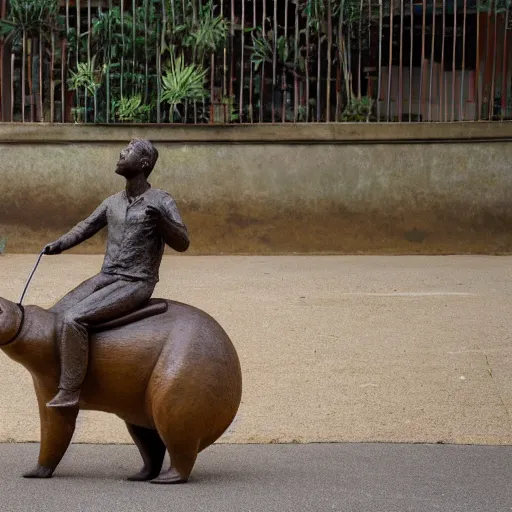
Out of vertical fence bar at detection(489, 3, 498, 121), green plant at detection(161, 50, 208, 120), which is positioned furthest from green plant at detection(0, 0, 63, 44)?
vertical fence bar at detection(489, 3, 498, 121)

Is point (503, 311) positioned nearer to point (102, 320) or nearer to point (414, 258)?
point (414, 258)

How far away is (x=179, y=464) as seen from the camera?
5.12 meters

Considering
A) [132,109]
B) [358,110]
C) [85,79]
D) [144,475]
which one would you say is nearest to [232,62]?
[132,109]

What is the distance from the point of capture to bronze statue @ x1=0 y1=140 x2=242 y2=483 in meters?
5.02

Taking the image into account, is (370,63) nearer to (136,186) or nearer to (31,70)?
(31,70)

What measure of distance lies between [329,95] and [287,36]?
2.45ft

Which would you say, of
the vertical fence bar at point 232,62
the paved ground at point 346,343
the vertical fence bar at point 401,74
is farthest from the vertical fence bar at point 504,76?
the vertical fence bar at point 232,62

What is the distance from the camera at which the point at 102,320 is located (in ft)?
16.7

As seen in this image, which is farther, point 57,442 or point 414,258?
point 414,258

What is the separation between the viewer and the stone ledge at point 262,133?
11398mm

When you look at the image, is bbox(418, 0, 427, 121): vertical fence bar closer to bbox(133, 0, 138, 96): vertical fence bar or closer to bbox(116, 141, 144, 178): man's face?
bbox(133, 0, 138, 96): vertical fence bar

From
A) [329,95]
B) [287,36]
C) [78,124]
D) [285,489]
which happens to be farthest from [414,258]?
[285,489]

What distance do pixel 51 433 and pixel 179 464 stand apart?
23.9 inches

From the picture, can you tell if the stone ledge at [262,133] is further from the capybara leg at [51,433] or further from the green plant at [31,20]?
the capybara leg at [51,433]
